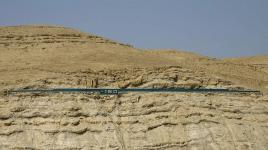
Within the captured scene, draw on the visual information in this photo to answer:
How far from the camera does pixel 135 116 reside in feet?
99.8

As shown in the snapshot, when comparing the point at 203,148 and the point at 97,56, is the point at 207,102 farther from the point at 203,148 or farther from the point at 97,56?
the point at 97,56

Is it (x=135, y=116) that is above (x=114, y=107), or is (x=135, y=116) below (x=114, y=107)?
below

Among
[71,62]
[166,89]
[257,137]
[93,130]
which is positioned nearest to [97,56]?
[71,62]

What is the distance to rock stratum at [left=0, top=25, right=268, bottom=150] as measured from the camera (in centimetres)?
2842

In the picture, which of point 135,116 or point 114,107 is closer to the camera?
point 135,116

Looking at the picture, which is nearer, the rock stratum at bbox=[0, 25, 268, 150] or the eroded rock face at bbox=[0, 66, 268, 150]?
the eroded rock face at bbox=[0, 66, 268, 150]

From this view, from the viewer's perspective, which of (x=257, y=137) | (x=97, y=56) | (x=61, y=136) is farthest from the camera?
(x=97, y=56)

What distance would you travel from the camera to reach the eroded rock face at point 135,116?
1112 inches

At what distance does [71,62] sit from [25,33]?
22.4ft

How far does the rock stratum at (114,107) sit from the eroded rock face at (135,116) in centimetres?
5

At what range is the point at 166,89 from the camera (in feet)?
106

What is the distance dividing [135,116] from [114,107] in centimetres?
115

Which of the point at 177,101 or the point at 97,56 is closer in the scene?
the point at 177,101

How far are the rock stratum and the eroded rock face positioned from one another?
0.15 feet
